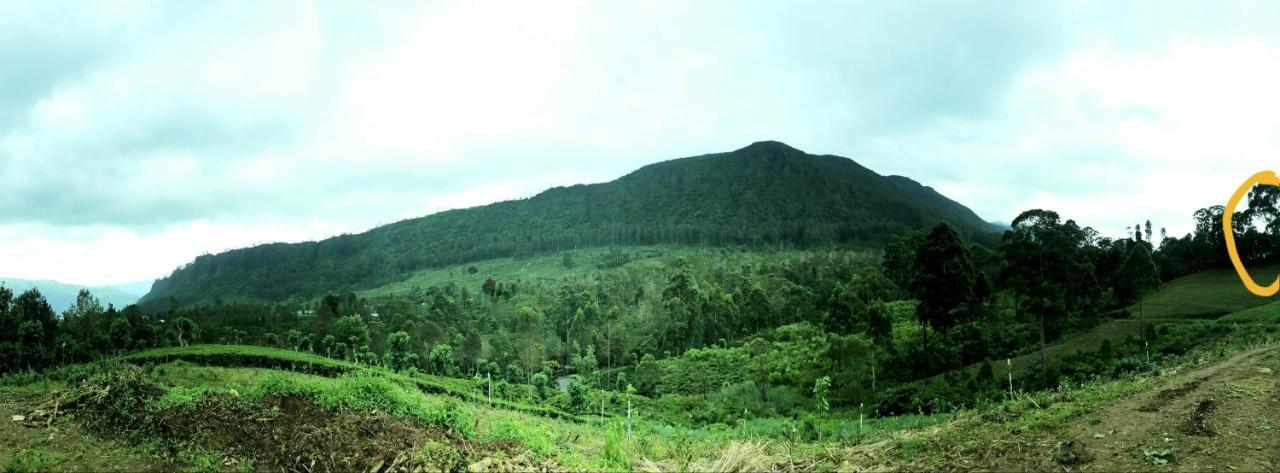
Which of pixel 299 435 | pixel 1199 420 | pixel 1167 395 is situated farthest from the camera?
pixel 1167 395

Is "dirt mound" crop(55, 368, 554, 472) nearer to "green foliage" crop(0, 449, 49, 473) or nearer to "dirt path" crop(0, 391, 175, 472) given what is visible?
"dirt path" crop(0, 391, 175, 472)

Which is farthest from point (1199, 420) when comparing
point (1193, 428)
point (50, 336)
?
point (50, 336)

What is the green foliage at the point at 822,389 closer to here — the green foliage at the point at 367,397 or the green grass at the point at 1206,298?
the green grass at the point at 1206,298

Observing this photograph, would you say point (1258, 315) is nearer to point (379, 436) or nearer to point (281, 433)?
point (379, 436)

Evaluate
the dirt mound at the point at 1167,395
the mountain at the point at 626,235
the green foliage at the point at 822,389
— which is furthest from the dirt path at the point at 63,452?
the mountain at the point at 626,235

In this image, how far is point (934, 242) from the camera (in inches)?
1179

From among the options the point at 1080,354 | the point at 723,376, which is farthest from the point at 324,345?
the point at 1080,354

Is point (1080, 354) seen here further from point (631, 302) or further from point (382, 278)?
point (382, 278)

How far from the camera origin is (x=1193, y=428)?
880 cm

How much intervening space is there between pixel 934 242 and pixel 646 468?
83.1ft

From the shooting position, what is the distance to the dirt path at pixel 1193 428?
26.3 ft

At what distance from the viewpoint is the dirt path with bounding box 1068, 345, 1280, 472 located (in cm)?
802

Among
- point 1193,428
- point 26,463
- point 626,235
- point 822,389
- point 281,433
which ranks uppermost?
point 626,235

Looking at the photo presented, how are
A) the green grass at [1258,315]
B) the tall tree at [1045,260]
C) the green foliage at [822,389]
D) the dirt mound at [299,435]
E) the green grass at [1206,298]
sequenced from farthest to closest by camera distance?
the green grass at [1206,298], the green foliage at [822,389], the tall tree at [1045,260], the green grass at [1258,315], the dirt mound at [299,435]
